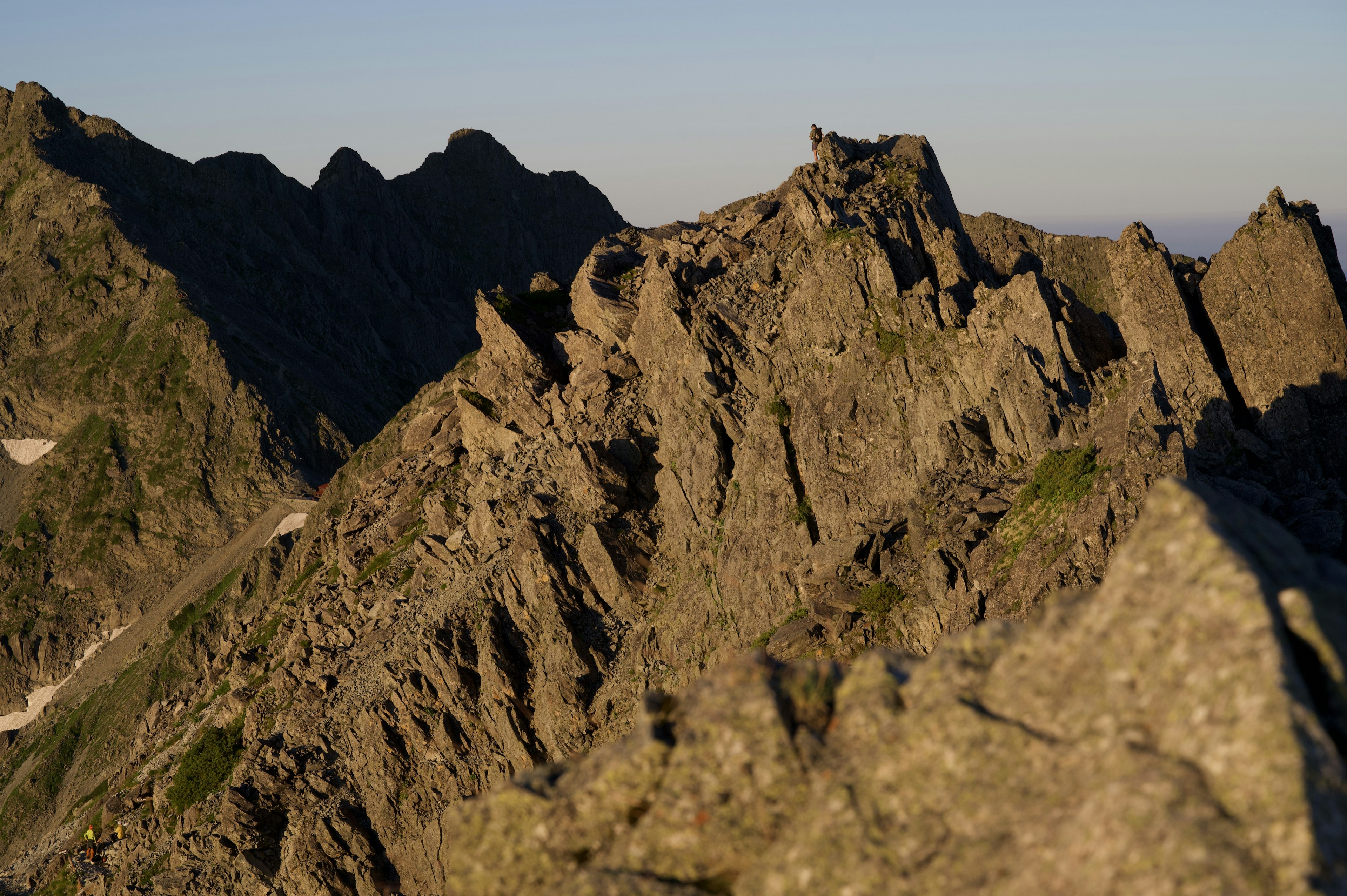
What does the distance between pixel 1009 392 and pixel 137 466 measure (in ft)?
562

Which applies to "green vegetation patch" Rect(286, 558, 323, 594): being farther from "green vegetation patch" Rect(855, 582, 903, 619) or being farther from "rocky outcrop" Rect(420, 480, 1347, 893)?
"rocky outcrop" Rect(420, 480, 1347, 893)

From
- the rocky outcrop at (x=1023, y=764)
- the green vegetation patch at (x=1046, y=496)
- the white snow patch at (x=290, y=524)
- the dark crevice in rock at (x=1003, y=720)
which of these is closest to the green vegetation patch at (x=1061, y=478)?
the green vegetation patch at (x=1046, y=496)

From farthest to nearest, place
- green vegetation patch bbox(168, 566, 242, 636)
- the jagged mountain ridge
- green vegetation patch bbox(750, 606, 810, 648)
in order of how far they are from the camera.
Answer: green vegetation patch bbox(168, 566, 242, 636), green vegetation patch bbox(750, 606, 810, 648), the jagged mountain ridge

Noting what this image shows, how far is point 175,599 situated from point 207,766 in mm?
93769

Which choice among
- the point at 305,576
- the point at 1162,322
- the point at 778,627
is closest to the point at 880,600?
the point at 778,627

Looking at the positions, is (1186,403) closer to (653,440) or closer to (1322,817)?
(653,440)

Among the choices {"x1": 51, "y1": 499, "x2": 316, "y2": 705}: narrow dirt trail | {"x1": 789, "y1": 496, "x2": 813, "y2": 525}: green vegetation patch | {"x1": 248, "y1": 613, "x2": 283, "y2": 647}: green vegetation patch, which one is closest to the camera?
{"x1": 789, "y1": 496, "x2": 813, "y2": 525}: green vegetation patch

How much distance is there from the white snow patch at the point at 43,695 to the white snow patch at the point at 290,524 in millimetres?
29293

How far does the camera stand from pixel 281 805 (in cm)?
6788

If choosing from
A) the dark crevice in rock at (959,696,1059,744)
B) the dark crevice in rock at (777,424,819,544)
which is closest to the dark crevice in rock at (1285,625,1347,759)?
the dark crevice in rock at (959,696,1059,744)

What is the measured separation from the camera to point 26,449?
19100cm

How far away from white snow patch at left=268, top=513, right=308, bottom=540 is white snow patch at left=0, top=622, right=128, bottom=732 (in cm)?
2929

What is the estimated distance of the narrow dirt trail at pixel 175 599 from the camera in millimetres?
148000

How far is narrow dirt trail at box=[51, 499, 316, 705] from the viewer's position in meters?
148
